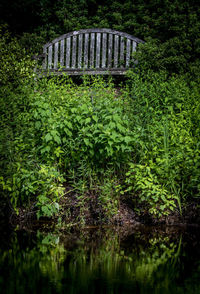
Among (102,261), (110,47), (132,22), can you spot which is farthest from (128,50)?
(102,261)

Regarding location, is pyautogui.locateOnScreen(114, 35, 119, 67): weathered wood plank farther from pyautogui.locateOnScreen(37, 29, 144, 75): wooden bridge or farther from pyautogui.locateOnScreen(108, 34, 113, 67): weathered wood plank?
pyautogui.locateOnScreen(108, 34, 113, 67): weathered wood plank

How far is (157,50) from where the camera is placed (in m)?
9.30

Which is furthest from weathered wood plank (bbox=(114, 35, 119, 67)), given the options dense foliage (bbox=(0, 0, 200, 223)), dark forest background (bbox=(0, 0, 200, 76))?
dense foliage (bbox=(0, 0, 200, 223))

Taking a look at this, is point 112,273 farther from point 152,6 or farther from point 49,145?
point 152,6

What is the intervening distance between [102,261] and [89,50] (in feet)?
25.5

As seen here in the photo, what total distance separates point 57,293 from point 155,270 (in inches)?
43.4

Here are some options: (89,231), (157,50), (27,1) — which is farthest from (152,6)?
(89,231)

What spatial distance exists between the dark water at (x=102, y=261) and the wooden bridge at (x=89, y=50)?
628 cm

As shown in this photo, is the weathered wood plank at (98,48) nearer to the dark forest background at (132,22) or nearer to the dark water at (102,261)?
the dark forest background at (132,22)

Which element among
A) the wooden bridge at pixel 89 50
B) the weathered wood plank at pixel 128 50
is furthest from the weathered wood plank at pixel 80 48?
the weathered wood plank at pixel 128 50

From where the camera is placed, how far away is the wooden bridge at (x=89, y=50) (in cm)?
1020

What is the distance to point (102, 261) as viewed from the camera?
13.2 feet

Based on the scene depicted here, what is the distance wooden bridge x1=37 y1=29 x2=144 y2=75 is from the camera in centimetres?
1020

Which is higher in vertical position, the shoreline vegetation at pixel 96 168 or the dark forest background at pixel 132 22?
the dark forest background at pixel 132 22
